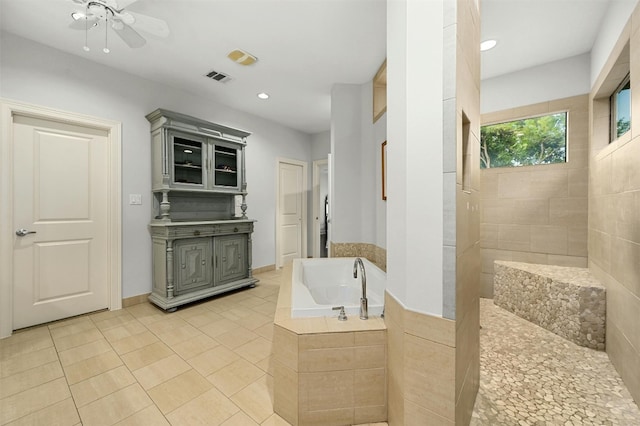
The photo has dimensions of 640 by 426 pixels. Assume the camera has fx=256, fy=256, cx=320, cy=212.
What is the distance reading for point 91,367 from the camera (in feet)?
5.95

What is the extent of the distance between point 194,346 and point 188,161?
2065 millimetres

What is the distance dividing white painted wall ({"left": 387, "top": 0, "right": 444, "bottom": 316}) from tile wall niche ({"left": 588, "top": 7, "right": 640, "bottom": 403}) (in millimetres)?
1395

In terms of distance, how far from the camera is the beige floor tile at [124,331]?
7.27 ft

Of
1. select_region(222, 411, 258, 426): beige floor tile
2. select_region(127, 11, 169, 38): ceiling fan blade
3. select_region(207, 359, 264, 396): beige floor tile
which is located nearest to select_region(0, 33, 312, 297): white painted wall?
select_region(127, 11, 169, 38): ceiling fan blade

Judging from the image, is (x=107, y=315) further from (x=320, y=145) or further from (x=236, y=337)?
(x=320, y=145)

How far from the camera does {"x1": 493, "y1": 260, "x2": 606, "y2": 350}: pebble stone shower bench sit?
202 centimetres

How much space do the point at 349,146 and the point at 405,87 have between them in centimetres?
196

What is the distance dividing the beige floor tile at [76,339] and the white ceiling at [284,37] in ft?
8.57

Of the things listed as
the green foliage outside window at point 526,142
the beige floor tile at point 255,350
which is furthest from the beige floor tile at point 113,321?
the green foliage outside window at point 526,142

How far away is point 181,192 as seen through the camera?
3186mm

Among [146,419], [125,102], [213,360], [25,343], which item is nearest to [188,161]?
[125,102]

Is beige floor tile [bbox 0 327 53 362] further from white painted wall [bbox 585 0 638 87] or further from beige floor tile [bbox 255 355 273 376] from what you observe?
white painted wall [bbox 585 0 638 87]

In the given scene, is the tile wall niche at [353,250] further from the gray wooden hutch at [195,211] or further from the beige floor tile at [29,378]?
the beige floor tile at [29,378]

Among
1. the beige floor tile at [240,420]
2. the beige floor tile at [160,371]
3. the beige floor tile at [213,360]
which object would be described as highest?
the beige floor tile at [160,371]
